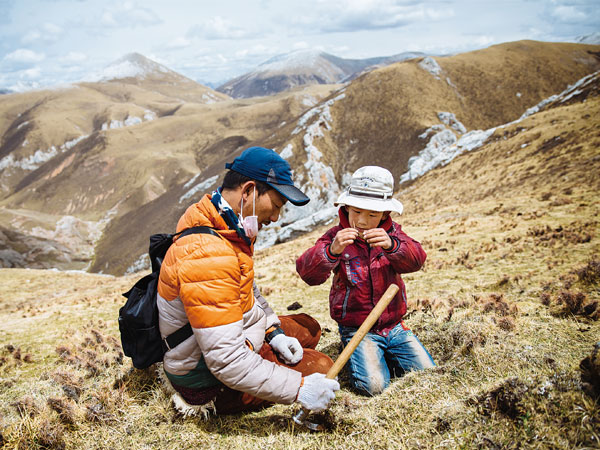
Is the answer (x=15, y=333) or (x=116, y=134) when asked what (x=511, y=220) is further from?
(x=116, y=134)

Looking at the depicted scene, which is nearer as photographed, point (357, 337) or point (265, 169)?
point (265, 169)

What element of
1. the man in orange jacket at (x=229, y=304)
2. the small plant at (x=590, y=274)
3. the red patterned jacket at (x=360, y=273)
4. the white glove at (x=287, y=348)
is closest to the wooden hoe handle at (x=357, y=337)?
the man in orange jacket at (x=229, y=304)

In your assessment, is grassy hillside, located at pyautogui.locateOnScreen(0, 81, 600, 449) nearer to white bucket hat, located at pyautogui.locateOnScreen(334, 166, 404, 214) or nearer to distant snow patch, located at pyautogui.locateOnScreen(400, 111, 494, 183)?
white bucket hat, located at pyautogui.locateOnScreen(334, 166, 404, 214)

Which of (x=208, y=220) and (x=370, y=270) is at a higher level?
(x=208, y=220)

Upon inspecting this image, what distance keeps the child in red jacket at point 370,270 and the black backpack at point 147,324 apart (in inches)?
76.5

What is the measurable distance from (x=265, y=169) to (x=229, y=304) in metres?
1.49

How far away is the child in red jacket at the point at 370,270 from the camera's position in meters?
4.58

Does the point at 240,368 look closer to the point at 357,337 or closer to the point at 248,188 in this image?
the point at 357,337

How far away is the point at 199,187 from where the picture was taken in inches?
3666

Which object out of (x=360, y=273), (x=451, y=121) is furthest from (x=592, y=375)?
(x=451, y=121)

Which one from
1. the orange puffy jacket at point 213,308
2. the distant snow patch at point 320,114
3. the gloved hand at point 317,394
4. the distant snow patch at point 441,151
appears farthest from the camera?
the distant snow patch at point 320,114

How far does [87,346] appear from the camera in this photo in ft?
24.1

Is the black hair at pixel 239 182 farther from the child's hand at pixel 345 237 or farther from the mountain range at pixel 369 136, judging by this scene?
the mountain range at pixel 369 136

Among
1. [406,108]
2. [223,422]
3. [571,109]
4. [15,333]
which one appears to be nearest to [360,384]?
[223,422]
